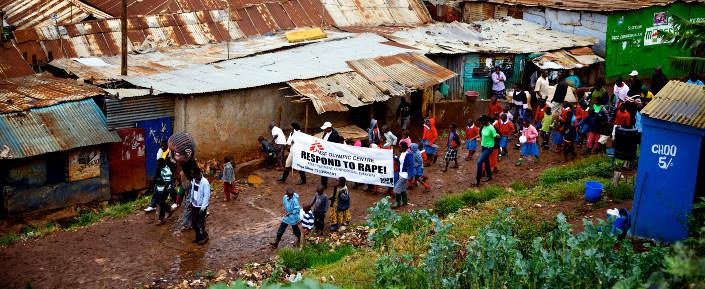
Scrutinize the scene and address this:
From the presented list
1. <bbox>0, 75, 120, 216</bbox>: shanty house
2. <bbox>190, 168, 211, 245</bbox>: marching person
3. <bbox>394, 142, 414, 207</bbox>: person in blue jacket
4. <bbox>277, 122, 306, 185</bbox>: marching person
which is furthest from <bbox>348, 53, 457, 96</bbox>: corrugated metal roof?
<bbox>190, 168, 211, 245</bbox>: marching person

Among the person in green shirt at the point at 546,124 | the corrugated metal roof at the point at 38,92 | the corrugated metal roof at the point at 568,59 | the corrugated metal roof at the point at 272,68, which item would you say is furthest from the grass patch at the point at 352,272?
the corrugated metal roof at the point at 568,59

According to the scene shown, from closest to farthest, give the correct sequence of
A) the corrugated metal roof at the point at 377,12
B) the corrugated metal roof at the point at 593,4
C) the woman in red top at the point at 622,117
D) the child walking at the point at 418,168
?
1. the child walking at the point at 418,168
2. the woman in red top at the point at 622,117
3. the corrugated metal roof at the point at 593,4
4. the corrugated metal roof at the point at 377,12

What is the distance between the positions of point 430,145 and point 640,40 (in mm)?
10935

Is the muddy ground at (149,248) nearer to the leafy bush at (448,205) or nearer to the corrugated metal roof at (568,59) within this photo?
the leafy bush at (448,205)

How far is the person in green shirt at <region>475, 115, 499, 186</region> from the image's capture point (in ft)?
53.2

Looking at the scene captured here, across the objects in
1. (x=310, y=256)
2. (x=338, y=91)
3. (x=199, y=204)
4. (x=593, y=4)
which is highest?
(x=593, y=4)

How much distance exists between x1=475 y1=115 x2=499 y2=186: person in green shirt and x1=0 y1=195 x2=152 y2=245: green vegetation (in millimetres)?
6886

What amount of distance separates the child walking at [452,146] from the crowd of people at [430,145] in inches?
0.9

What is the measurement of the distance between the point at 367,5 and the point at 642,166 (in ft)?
50.9

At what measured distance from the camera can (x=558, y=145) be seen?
61.0 feet

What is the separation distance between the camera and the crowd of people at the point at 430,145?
46.1ft

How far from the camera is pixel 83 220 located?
15430 mm

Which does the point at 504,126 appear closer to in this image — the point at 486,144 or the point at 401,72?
the point at 486,144

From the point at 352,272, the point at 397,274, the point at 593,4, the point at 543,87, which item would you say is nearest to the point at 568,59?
the point at 543,87
